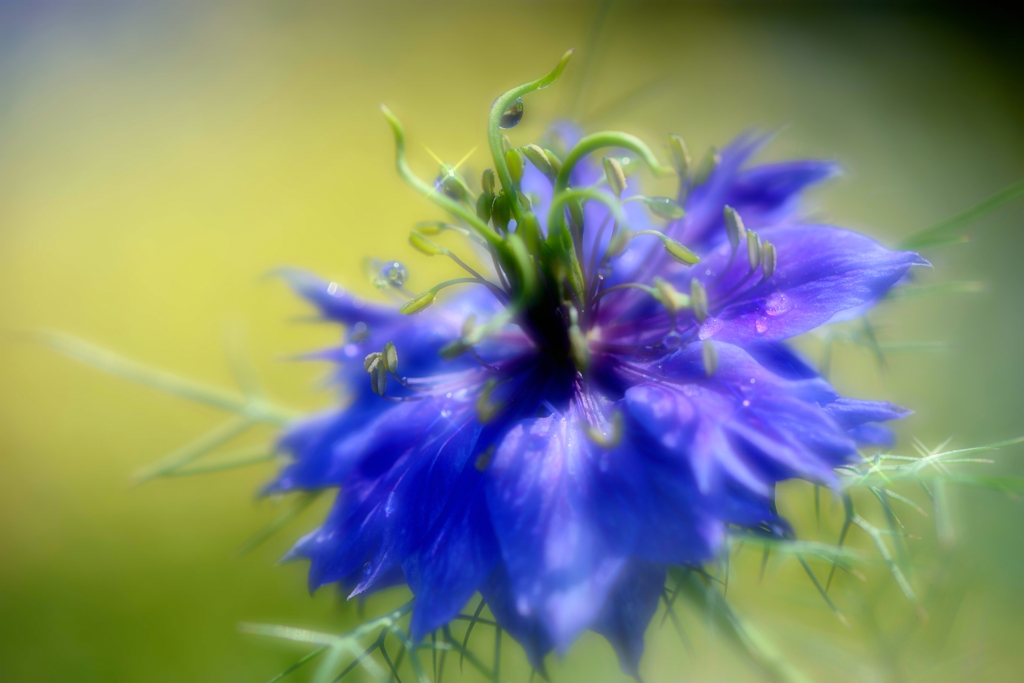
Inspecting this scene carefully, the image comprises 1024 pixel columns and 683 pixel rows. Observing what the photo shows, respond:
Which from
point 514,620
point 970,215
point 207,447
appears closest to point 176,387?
point 207,447

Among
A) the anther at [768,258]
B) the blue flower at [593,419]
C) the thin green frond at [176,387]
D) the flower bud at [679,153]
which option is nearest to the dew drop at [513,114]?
the blue flower at [593,419]

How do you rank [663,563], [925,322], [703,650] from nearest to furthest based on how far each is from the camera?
[663,563]
[703,650]
[925,322]

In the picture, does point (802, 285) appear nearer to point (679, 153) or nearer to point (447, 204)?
point (679, 153)

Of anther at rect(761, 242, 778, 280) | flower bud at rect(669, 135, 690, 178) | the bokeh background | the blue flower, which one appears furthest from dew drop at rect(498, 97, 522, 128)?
the bokeh background

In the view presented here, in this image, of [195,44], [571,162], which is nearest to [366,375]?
[571,162]

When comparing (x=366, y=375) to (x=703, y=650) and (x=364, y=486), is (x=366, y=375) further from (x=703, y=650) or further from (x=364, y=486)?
(x=703, y=650)

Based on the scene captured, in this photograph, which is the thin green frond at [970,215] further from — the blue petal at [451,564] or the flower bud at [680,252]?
the blue petal at [451,564]
